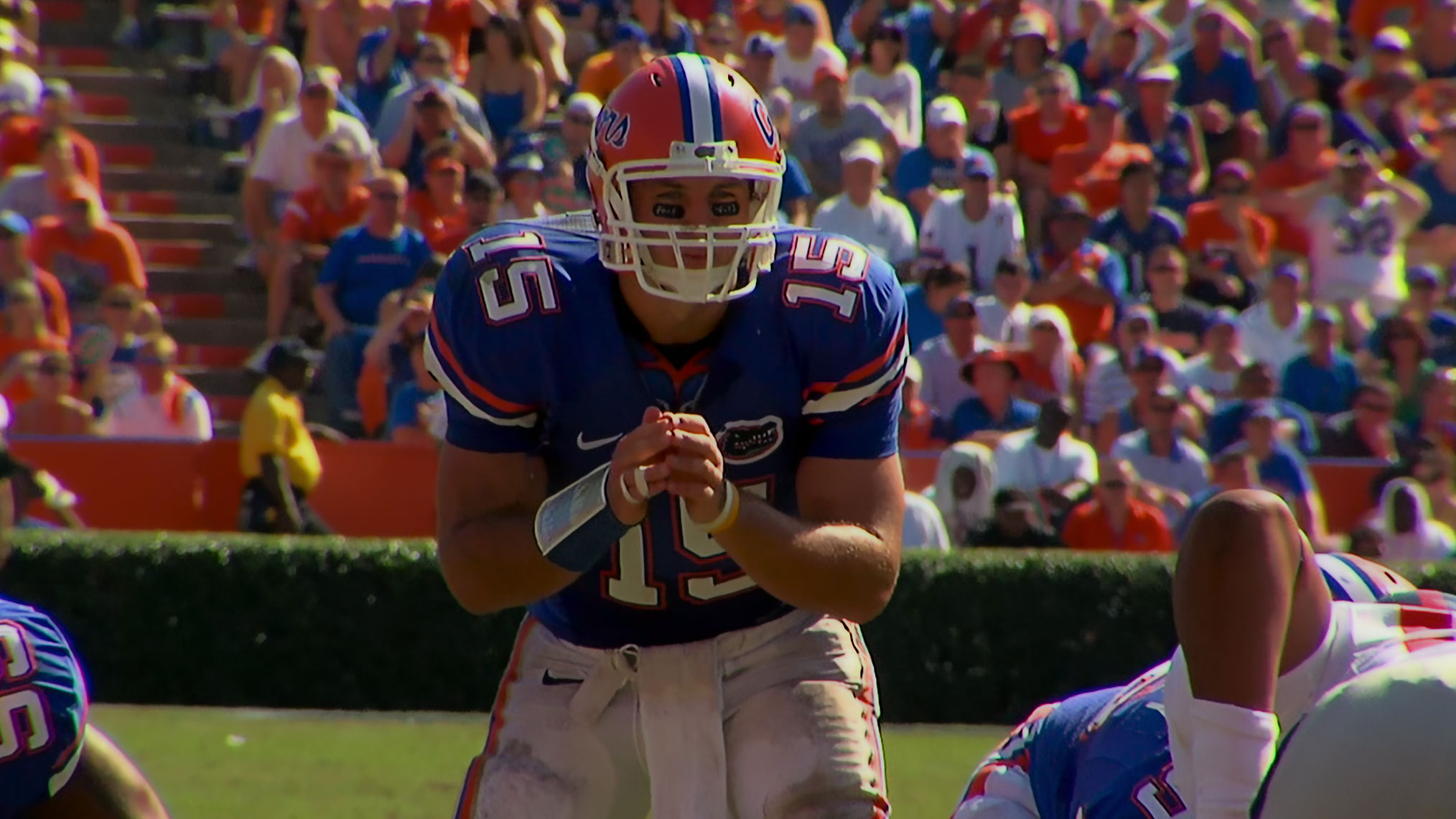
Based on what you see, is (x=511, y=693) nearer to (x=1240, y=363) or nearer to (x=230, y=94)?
(x=1240, y=363)

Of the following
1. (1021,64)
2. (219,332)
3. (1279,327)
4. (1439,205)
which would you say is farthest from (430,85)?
(1439,205)

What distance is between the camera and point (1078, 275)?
1088 centimetres

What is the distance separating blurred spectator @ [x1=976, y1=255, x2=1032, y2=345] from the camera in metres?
10.5

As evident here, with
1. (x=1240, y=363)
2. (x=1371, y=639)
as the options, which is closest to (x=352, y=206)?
(x=1240, y=363)

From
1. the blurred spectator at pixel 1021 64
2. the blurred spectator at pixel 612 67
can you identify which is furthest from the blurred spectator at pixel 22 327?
the blurred spectator at pixel 1021 64

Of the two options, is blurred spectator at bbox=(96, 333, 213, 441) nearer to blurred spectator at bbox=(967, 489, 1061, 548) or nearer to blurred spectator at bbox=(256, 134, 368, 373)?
blurred spectator at bbox=(256, 134, 368, 373)

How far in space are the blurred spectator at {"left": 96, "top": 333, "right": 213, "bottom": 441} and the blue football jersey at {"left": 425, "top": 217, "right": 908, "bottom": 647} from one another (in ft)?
21.2

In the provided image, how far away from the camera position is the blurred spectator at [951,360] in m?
9.98

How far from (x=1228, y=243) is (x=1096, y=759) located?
28.2 feet

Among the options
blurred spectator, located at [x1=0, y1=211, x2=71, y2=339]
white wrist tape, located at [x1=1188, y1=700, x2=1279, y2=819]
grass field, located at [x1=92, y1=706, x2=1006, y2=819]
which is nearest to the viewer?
white wrist tape, located at [x1=1188, y1=700, x2=1279, y2=819]

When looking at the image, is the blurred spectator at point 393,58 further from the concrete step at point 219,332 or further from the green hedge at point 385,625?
the green hedge at point 385,625

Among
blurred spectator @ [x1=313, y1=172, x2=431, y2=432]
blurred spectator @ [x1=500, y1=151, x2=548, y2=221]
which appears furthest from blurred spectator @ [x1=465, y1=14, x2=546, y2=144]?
blurred spectator @ [x1=313, y1=172, x2=431, y2=432]

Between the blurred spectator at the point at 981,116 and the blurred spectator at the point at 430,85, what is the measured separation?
2861 mm

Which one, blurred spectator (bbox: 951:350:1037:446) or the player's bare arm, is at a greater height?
the player's bare arm
